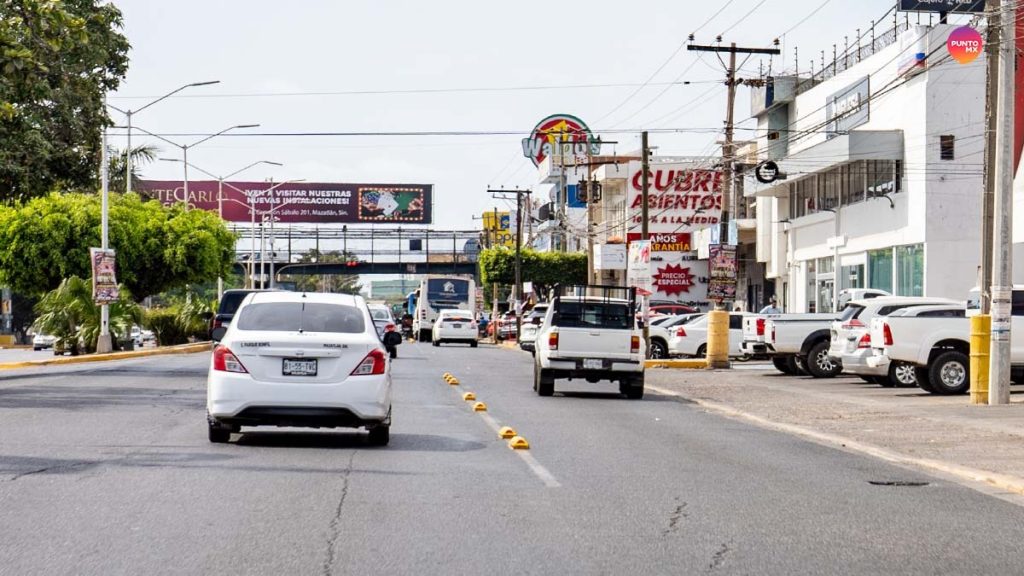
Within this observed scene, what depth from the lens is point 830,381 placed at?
3331cm

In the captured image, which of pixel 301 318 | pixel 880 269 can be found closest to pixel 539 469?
pixel 301 318

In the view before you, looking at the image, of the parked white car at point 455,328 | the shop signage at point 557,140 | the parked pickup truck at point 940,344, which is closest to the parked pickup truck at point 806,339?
the parked pickup truck at point 940,344

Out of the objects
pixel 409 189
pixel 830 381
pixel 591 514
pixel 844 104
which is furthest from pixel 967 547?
pixel 409 189

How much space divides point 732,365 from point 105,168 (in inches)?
741

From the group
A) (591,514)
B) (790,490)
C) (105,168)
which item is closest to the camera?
(591,514)

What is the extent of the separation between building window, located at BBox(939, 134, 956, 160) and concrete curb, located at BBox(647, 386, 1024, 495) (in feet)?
72.1

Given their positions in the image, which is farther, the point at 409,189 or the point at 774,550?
the point at 409,189

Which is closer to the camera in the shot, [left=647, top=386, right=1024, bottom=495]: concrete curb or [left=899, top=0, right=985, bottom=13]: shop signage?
[left=647, top=386, right=1024, bottom=495]: concrete curb

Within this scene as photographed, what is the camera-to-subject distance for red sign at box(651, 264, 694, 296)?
75.9 metres

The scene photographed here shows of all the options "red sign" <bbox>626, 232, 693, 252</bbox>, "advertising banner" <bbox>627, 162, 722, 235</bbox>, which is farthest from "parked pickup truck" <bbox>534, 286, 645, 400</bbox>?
"advertising banner" <bbox>627, 162, 722, 235</bbox>

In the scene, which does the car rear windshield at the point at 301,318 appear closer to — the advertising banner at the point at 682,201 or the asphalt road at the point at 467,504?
the asphalt road at the point at 467,504

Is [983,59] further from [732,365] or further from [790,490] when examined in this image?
[790,490]

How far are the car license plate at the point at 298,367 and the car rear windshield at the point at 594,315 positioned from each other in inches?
467

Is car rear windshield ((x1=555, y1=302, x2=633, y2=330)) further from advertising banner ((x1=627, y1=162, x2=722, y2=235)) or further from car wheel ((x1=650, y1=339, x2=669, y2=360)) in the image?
advertising banner ((x1=627, y1=162, x2=722, y2=235))
